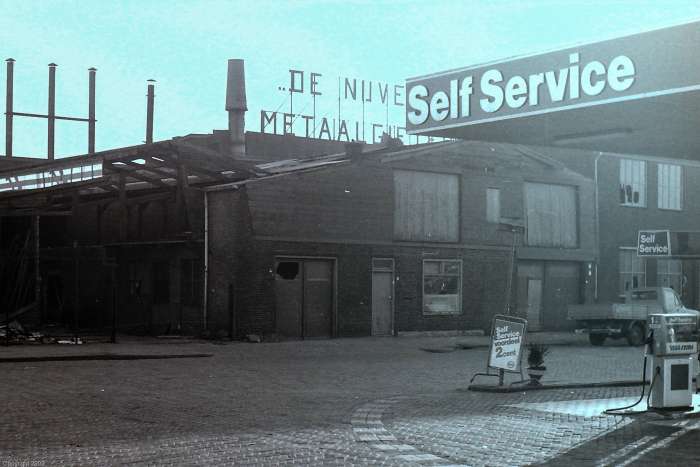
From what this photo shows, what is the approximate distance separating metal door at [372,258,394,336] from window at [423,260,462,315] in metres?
1.42

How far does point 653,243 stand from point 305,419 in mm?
21006

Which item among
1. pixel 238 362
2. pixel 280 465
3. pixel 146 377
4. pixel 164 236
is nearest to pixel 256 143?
pixel 164 236

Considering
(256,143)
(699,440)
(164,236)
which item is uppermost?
(256,143)

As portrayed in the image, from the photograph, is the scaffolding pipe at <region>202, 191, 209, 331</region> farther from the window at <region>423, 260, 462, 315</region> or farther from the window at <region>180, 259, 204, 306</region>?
the window at <region>423, 260, 462, 315</region>

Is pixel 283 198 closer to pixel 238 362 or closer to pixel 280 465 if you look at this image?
pixel 238 362

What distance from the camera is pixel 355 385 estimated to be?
61.1 feet

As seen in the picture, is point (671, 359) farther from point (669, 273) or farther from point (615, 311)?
point (669, 273)

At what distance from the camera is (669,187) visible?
148 ft

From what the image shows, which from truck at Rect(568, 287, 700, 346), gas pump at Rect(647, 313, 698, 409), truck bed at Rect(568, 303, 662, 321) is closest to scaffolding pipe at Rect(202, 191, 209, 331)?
truck at Rect(568, 287, 700, 346)

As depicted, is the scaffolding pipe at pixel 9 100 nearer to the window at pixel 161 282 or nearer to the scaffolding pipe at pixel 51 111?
the scaffolding pipe at pixel 51 111

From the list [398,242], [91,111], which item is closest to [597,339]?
[398,242]

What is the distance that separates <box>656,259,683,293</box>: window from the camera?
146ft

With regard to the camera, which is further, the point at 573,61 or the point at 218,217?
the point at 218,217

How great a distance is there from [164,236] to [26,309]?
4928mm
